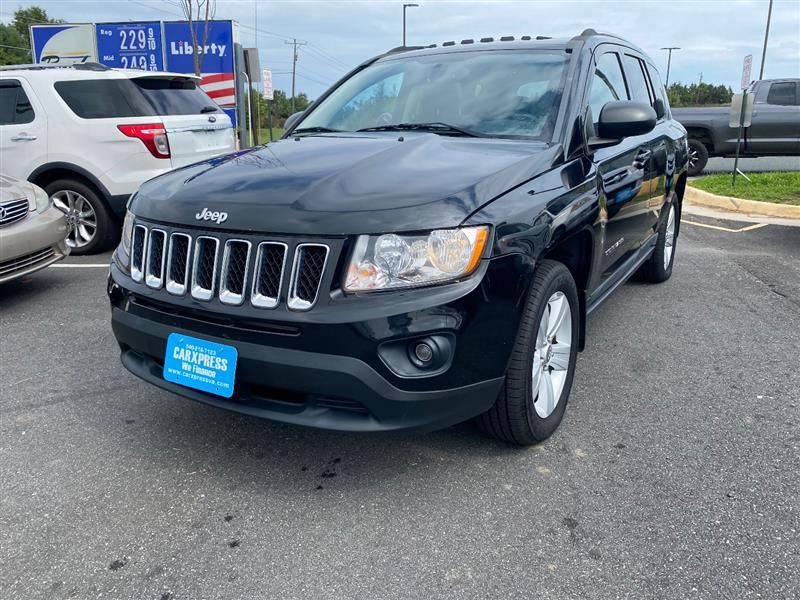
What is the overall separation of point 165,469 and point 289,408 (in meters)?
0.76

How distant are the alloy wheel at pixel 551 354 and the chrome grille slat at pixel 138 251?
160 centimetres

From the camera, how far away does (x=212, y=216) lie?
8.21 feet

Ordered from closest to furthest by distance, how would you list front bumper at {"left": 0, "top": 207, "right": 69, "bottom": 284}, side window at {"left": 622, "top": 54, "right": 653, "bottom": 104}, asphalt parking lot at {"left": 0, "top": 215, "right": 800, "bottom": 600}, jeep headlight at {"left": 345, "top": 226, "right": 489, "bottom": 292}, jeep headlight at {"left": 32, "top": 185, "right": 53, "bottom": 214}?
asphalt parking lot at {"left": 0, "top": 215, "right": 800, "bottom": 600}
jeep headlight at {"left": 345, "top": 226, "right": 489, "bottom": 292}
side window at {"left": 622, "top": 54, "right": 653, "bottom": 104}
front bumper at {"left": 0, "top": 207, "right": 69, "bottom": 284}
jeep headlight at {"left": 32, "top": 185, "right": 53, "bottom": 214}

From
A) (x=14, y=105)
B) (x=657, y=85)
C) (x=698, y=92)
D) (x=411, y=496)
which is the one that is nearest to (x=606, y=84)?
(x=657, y=85)

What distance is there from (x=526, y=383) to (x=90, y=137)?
18.2 ft

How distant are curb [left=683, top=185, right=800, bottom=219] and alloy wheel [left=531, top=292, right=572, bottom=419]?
625 centimetres

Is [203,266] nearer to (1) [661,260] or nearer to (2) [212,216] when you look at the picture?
(2) [212,216]

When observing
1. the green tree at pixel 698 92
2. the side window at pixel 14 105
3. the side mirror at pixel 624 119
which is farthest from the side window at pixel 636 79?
the green tree at pixel 698 92

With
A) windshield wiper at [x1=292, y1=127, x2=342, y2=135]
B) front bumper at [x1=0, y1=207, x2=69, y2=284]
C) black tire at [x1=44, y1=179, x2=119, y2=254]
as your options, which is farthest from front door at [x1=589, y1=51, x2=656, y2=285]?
black tire at [x1=44, y1=179, x2=119, y2=254]

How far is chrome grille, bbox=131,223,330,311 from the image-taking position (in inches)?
91.0

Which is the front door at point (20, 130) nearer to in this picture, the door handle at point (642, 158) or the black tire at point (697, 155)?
the door handle at point (642, 158)

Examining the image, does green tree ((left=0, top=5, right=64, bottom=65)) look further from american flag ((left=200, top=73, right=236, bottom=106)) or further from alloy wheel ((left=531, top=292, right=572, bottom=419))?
alloy wheel ((left=531, top=292, right=572, bottom=419))

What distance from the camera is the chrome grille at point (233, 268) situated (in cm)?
231

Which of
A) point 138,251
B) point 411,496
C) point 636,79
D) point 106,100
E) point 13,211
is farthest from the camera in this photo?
point 106,100
